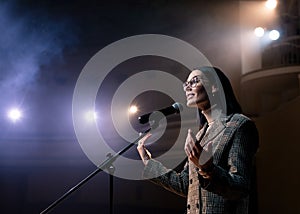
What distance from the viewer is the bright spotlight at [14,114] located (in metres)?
8.39

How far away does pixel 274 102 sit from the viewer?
9953 mm

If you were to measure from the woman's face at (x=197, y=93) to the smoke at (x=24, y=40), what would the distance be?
4917mm

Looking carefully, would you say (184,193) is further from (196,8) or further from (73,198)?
(196,8)

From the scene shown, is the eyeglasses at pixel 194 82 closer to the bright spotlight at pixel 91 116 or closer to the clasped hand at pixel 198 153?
the clasped hand at pixel 198 153

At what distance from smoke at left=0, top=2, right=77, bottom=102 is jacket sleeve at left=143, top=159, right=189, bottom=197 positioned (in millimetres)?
4822

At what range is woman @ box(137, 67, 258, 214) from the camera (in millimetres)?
1286

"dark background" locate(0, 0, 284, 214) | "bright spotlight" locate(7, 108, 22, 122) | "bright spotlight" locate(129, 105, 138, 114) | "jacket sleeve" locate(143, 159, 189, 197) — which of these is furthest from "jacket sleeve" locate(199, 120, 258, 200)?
"bright spotlight" locate(129, 105, 138, 114)

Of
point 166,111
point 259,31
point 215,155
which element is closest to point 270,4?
point 259,31

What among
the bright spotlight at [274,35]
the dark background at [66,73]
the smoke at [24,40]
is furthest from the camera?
the bright spotlight at [274,35]

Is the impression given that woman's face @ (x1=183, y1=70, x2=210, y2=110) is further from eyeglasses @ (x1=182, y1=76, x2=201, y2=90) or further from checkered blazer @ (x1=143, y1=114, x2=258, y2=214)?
checkered blazer @ (x1=143, y1=114, x2=258, y2=214)

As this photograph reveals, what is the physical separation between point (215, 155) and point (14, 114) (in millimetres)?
7903

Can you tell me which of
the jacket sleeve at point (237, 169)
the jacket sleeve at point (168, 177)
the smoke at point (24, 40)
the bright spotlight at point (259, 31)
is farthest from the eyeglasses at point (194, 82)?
the bright spotlight at point (259, 31)

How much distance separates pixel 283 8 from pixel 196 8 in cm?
227

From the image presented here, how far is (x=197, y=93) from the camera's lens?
174 cm
